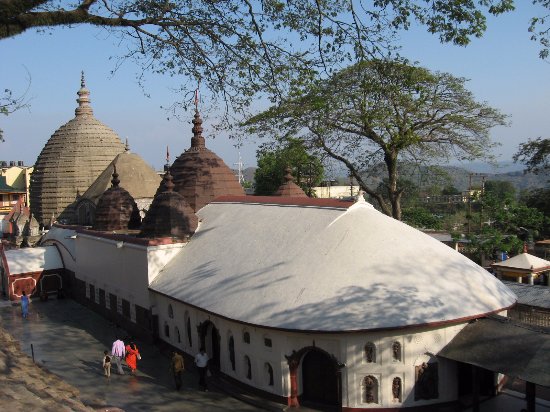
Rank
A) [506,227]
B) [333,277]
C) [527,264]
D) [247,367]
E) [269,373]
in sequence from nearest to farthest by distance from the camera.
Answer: [333,277], [269,373], [247,367], [527,264], [506,227]

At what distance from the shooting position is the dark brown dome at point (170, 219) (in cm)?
2097

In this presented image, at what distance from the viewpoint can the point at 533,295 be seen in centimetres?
1853

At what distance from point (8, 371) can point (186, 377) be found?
10409 mm

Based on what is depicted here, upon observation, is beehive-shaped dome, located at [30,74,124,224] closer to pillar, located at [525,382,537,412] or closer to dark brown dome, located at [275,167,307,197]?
dark brown dome, located at [275,167,307,197]

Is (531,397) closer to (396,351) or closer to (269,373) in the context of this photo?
(396,351)

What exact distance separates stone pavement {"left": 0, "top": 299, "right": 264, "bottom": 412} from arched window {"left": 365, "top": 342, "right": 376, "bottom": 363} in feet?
10.7

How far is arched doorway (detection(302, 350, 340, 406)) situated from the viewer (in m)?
13.8

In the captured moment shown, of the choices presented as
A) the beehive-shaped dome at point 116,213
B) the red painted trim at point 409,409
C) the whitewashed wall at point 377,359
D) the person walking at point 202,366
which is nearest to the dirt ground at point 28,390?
the whitewashed wall at point 377,359

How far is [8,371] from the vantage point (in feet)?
22.6

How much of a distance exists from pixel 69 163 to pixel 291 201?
28.6 meters

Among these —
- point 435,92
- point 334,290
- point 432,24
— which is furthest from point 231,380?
point 435,92

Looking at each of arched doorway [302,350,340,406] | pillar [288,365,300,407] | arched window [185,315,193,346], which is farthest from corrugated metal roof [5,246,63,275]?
arched doorway [302,350,340,406]

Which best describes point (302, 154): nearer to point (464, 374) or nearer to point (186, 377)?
point (186, 377)

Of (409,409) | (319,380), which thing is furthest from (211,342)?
(409,409)
